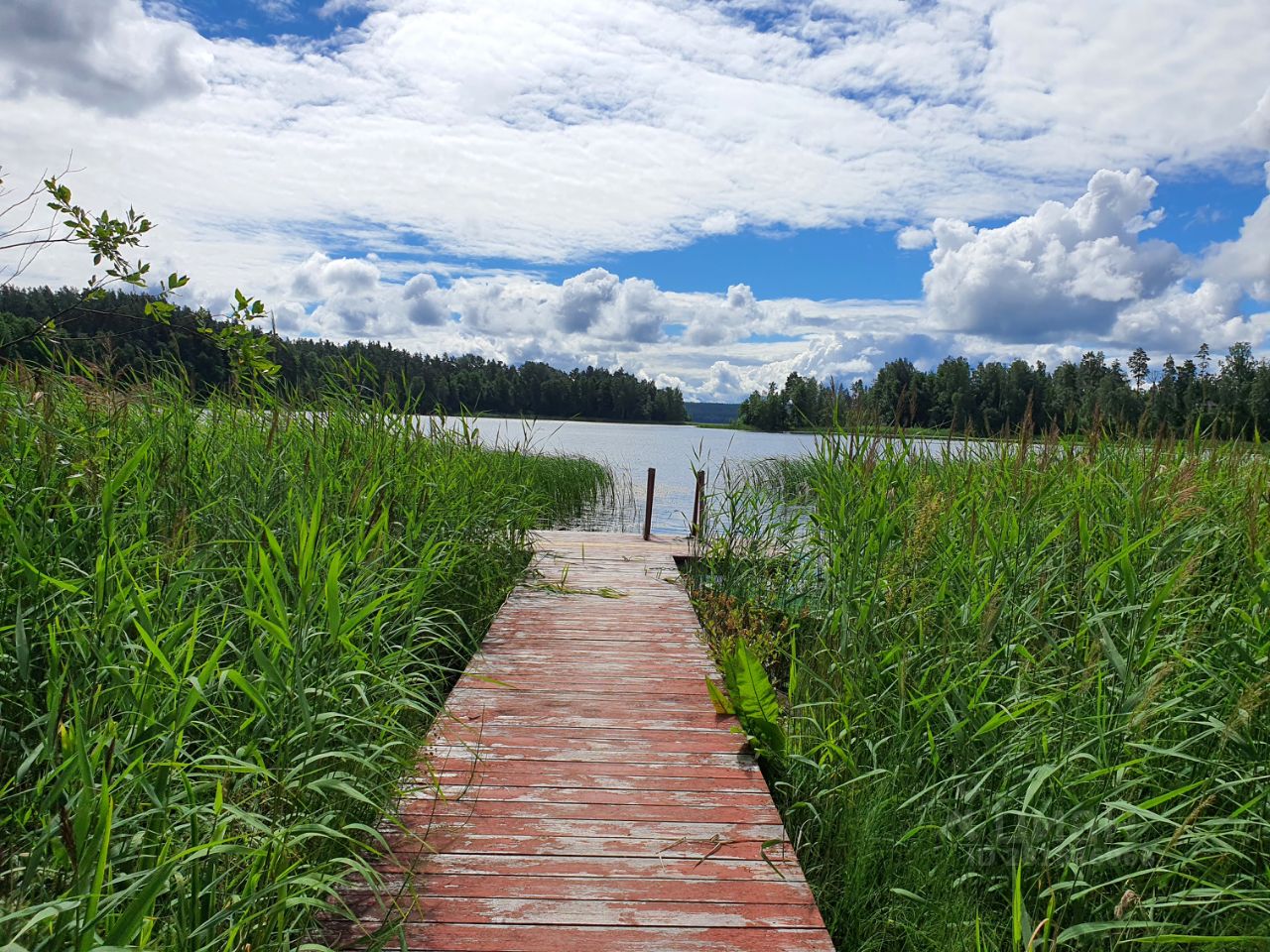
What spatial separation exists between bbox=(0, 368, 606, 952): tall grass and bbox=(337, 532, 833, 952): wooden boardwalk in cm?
27

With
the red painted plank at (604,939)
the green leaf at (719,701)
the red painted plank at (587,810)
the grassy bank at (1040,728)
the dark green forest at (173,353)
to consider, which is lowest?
the red painted plank at (604,939)

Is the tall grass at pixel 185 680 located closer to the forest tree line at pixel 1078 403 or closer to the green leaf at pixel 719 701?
the green leaf at pixel 719 701

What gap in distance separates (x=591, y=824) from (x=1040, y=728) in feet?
5.60

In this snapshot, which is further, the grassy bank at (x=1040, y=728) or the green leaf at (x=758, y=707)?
the green leaf at (x=758, y=707)

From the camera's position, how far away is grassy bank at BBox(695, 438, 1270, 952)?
2426 mm

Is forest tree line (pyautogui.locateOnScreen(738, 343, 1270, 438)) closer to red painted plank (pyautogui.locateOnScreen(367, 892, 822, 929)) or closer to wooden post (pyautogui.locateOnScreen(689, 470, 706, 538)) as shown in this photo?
wooden post (pyautogui.locateOnScreen(689, 470, 706, 538))

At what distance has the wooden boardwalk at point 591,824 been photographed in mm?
2426

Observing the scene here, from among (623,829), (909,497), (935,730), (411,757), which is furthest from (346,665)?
(909,497)

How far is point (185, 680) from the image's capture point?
2.24 meters

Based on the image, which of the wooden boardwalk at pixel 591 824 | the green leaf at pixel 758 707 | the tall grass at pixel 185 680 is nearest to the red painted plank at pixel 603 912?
the wooden boardwalk at pixel 591 824

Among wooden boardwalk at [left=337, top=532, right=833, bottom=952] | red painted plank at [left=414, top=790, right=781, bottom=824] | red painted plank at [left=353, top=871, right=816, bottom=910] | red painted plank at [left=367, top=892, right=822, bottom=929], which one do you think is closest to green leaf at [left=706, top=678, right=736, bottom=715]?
wooden boardwalk at [left=337, top=532, right=833, bottom=952]

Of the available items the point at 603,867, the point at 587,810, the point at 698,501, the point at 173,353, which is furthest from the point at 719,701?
the point at 698,501

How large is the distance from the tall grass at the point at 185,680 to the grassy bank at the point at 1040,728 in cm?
179

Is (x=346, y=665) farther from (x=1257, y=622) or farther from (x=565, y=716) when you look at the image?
(x=1257, y=622)
